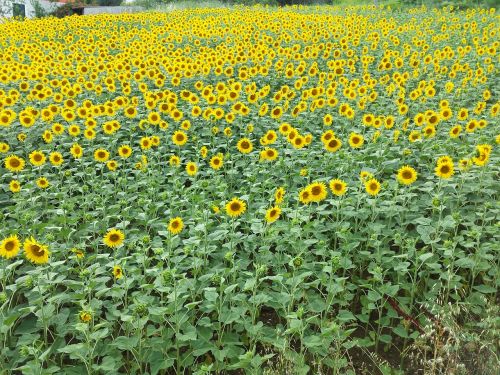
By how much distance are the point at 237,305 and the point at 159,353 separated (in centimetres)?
58

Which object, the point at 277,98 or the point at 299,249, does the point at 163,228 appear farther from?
the point at 277,98

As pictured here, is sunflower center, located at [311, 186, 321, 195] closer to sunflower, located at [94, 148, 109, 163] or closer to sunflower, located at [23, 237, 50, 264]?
sunflower, located at [23, 237, 50, 264]

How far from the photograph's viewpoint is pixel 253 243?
3.67 metres

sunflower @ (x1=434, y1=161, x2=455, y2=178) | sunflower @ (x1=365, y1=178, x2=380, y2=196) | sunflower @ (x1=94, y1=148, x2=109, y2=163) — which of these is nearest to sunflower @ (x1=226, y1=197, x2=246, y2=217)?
sunflower @ (x1=365, y1=178, x2=380, y2=196)

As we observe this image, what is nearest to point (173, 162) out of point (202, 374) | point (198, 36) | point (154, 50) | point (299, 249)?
point (299, 249)

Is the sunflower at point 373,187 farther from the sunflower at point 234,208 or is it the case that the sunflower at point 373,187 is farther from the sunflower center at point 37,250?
the sunflower center at point 37,250

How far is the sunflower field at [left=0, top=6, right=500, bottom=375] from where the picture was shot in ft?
9.50

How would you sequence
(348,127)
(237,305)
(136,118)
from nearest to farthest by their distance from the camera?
(237,305)
(348,127)
(136,118)

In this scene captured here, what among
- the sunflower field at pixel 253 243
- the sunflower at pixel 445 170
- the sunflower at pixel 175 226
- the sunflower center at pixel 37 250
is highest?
the sunflower at pixel 445 170

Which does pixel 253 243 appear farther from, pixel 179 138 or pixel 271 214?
pixel 179 138

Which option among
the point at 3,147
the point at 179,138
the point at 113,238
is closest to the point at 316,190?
the point at 113,238

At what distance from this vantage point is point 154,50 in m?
9.55

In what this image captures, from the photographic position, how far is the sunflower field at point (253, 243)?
114 inches

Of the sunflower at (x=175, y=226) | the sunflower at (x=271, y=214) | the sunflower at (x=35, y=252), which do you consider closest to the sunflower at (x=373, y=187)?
the sunflower at (x=271, y=214)
